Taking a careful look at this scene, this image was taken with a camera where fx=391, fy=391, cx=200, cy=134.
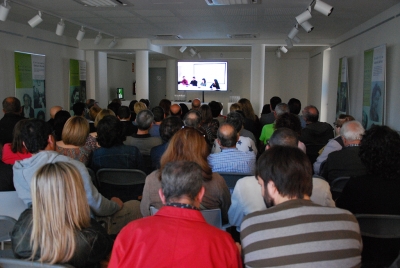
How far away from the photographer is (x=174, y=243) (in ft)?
4.61

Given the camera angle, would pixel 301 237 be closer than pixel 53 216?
Yes

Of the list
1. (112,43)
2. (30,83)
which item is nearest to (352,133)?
(30,83)

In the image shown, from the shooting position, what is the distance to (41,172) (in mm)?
1701

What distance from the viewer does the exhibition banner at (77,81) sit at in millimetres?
9531

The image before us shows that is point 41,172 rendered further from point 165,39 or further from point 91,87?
point 91,87

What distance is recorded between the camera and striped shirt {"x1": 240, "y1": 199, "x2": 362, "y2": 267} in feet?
4.68

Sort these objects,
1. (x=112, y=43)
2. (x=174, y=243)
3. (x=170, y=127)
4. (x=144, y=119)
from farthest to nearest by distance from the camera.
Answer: (x=112, y=43) < (x=144, y=119) < (x=170, y=127) < (x=174, y=243)

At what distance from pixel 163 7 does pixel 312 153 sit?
9.99 feet

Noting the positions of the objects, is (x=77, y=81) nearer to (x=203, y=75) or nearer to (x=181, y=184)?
(x=203, y=75)

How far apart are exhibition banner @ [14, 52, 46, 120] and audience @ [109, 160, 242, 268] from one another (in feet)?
22.2

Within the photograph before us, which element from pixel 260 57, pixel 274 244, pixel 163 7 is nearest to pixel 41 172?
pixel 274 244

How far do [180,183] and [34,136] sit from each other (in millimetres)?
1704

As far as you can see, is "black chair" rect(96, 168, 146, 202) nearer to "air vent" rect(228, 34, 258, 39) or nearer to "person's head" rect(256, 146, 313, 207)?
"person's head" rect(256, 146, 313, 207)

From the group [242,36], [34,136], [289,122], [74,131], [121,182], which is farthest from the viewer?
[242,36]
